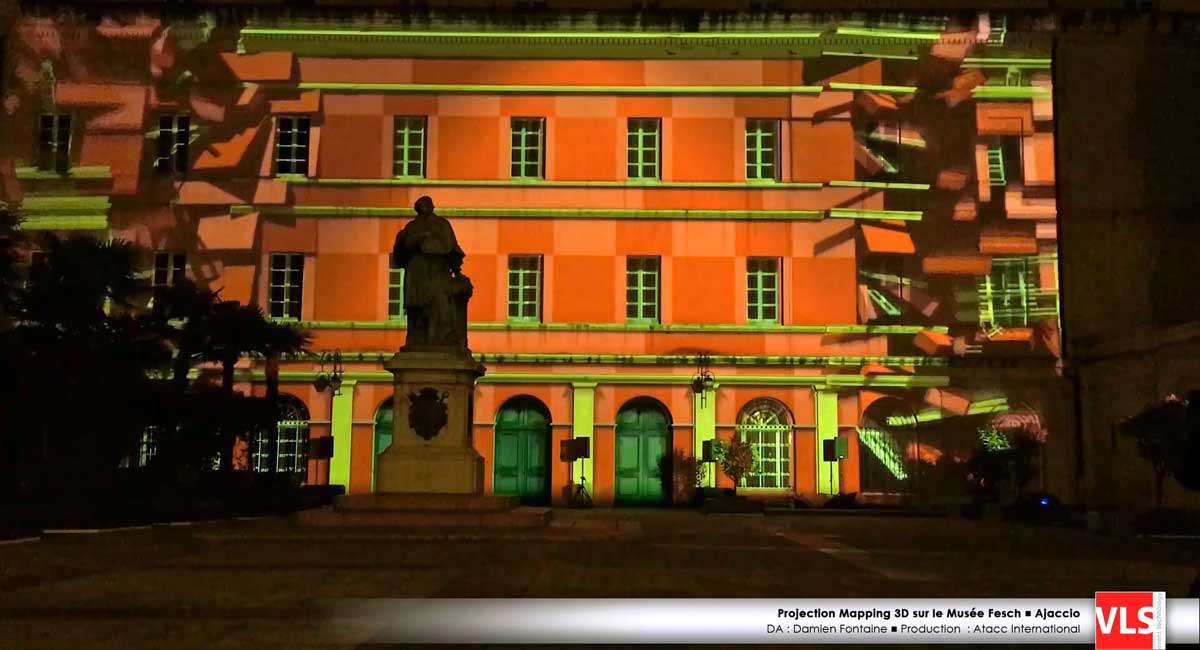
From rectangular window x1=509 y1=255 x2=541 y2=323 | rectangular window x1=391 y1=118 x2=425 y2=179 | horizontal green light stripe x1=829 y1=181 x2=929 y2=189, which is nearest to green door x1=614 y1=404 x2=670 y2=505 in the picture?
rectangular window x1=509 y1=255 x2=541 y2=323

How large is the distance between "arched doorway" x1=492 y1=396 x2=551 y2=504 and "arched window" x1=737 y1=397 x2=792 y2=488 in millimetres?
5551

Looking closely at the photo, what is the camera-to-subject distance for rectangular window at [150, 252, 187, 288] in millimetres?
32812

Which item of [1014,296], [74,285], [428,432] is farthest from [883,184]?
[74,285]

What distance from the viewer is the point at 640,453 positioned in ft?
107

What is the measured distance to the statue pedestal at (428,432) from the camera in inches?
646

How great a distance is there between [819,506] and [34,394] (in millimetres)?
19537

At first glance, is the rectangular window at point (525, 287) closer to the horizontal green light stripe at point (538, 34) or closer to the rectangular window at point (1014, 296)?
the horizontal green light stripe at point (538, 34)

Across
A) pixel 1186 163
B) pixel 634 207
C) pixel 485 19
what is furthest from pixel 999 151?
pixel 485 19

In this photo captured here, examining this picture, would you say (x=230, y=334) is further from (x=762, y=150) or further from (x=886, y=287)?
(x=886, y=287)

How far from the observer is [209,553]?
44.3ft

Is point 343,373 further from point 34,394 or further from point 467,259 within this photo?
point 34,394

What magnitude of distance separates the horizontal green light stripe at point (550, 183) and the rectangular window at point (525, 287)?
2.14m

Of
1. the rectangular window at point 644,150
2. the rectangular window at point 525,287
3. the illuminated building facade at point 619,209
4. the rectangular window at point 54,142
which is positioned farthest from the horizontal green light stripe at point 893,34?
the rectangular window at point 54,142

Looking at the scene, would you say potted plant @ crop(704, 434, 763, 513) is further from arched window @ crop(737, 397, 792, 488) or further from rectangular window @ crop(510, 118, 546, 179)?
rectangular window @ crop(510, 118, 546, 179)
